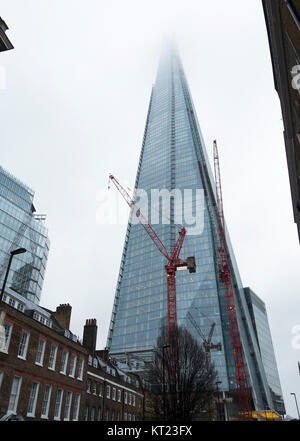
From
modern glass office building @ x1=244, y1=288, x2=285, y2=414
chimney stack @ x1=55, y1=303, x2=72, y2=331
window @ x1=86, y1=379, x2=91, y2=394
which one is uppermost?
modern glass office building @ x1=244, y1=288, x2=285, y2=414

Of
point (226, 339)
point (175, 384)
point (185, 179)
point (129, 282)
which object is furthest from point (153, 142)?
point (175, 384)

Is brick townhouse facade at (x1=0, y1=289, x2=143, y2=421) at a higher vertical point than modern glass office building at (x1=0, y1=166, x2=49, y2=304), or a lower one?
lower

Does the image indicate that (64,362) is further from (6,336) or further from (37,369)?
(6,336)

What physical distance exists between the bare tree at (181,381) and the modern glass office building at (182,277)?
2232 inches

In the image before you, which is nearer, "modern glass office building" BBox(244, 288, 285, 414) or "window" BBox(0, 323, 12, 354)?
"window" BBox(0, 323, 12, 354)

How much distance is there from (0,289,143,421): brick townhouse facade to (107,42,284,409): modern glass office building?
59.7m

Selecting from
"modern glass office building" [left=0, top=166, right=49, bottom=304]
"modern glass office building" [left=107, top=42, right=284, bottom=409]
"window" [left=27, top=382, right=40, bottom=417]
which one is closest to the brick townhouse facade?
"window" [left=27, top=382, right=40, bottom=417]

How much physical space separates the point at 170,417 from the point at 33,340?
17915 mm

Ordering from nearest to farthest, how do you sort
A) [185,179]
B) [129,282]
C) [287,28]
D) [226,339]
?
Result: 1. [287,28]
2. [226,339]
3. [129,282]
4. [185,179]

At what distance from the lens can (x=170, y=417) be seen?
118 feet

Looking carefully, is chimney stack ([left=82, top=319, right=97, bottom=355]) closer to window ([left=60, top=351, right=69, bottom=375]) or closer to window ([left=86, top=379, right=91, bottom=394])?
window ([left=86, top=379, right=91, bottom=394])

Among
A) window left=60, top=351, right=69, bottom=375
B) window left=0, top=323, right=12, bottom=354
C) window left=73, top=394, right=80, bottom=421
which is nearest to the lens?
window left=0, top=323, right=12, bottom=354

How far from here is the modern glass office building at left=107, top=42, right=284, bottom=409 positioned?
4437 inches
